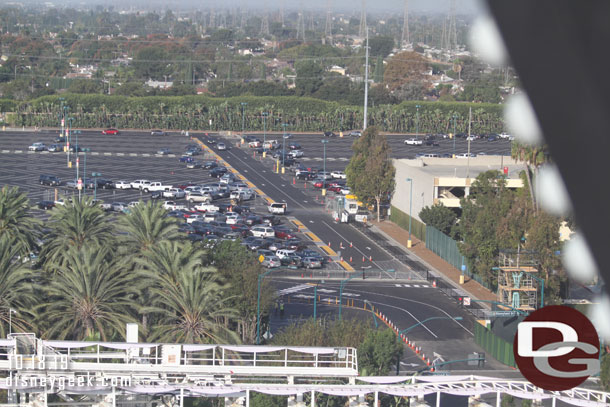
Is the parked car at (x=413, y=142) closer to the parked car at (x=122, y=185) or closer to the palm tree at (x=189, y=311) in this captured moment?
the parked car at (x=122, y=185)

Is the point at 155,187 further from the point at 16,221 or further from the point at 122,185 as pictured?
the point at 16,221

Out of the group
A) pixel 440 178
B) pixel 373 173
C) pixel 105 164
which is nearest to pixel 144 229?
pixel 440 178

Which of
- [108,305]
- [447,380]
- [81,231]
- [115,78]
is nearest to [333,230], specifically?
[81,231]

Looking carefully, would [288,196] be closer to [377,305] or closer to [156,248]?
[377,305]

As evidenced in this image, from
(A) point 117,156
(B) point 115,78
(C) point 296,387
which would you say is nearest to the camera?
(C) point 296,387

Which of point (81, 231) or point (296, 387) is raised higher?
point (81, 231)

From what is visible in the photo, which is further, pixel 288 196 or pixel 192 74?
pixel 192 74

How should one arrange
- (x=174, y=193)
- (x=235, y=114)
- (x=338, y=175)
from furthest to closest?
(x=235, y=114), (x=338, y=175), (x=174, y=193)
